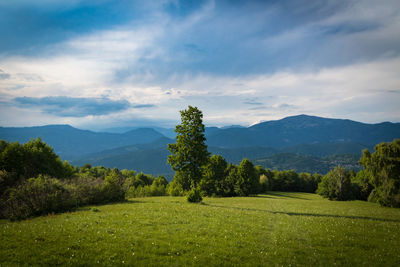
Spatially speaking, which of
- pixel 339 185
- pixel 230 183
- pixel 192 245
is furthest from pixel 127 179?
pixel 339 185

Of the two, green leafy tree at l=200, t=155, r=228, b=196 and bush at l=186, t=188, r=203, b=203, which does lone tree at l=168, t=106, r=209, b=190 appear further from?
green leafy tree at l=200, t=155, r=228, b=196

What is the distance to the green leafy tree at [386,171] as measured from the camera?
140ft

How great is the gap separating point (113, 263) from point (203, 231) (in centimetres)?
697

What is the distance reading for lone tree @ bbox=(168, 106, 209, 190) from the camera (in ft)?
121

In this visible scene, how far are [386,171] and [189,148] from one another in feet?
139

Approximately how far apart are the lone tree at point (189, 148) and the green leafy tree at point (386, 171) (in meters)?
38.1

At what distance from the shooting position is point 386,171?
43281mm

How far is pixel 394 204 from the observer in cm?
4325

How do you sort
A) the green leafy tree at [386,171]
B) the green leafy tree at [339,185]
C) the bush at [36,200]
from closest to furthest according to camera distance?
the bush at [36,200], the green leafy tree at [386,171], the green leafy tree at [339,185]

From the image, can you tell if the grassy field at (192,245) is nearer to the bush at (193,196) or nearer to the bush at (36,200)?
the bush at (36,200)

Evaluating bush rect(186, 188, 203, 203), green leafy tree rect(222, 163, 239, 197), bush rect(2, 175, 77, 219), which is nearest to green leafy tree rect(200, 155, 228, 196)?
green leafy tree rect(222, 163, 239, 197)

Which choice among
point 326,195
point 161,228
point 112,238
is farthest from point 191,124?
point 326,195

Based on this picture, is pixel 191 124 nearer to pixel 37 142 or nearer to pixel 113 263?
pixel 113 263

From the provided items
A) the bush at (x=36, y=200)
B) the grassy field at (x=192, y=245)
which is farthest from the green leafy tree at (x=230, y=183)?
the grassy field at (x=192, y=245)
